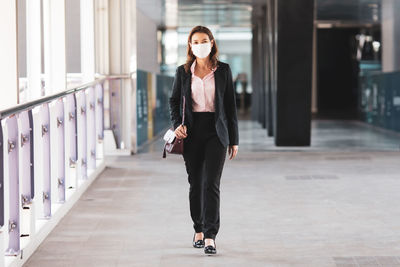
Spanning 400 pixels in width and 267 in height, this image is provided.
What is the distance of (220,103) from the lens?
5227mm

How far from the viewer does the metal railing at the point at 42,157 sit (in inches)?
Answer: 184

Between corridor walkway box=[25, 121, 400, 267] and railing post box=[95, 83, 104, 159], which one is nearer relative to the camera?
corridor walkway box=[25, 121, 400, 267]

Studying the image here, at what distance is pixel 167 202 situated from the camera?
7.47 metres

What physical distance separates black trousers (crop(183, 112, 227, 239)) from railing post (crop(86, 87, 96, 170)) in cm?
340

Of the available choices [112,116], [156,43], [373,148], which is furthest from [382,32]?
[112,116]

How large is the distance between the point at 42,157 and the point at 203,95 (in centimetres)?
139

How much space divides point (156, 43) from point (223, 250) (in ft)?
68.2

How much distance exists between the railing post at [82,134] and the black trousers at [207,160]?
8.78ft

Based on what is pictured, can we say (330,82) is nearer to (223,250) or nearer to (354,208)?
(354,208)

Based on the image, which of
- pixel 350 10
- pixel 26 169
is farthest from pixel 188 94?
pixel 350 10

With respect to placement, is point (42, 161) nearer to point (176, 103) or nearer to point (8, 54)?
point (8, 54)

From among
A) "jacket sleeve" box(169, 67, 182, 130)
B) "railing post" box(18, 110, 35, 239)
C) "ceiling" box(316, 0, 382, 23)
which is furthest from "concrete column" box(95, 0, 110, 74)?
"ceiling" box(316, 0, 382, 23)

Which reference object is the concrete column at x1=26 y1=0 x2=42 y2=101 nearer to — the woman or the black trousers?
the woman

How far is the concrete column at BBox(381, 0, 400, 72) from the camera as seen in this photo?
Result: 20.7 metres
